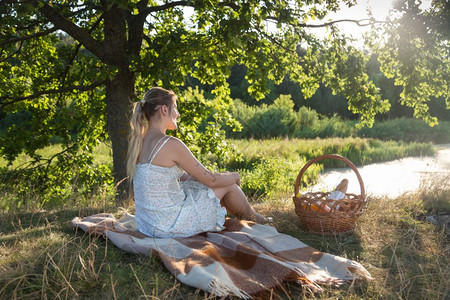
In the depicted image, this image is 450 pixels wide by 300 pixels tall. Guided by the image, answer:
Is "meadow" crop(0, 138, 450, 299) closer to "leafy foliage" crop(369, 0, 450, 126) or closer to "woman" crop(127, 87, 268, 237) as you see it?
"woman" crop(127, 87, 268, 237)

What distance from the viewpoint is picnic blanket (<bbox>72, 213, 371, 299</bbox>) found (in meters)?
2.53

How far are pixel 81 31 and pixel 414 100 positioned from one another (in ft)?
13.9

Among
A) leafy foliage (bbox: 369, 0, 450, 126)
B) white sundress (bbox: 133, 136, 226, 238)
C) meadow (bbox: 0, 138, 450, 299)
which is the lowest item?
meadow (bbox: 0, 138, 450, 299)

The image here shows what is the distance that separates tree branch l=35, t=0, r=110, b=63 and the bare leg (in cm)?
269

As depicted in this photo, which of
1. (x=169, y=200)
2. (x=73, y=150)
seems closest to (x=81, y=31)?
(x=73, y=150)

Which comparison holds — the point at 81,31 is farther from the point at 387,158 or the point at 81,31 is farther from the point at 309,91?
the point at 387,158

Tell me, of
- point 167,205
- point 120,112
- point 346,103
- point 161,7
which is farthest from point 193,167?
point 346,103

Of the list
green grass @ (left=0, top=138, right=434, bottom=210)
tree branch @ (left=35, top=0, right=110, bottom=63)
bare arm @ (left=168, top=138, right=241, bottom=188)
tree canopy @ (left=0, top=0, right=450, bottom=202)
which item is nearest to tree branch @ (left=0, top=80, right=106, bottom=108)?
tree canopy @ (left=0, top=0, right=450, bottom=202)

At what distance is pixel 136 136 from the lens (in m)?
3.49

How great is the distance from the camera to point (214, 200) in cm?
364

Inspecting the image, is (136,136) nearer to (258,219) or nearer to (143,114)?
(143,114)

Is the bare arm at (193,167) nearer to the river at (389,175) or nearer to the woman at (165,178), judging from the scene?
the woman at (165,178)

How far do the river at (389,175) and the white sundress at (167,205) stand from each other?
3.86 meters

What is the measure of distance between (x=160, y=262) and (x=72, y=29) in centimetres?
355
